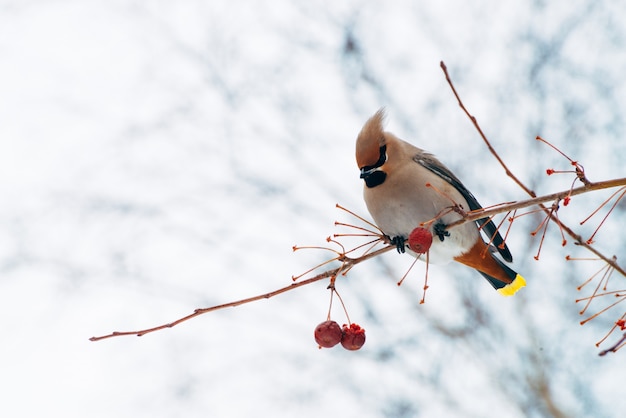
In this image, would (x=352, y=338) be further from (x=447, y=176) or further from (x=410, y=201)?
(x=447, y=176)

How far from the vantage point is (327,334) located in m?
1.81

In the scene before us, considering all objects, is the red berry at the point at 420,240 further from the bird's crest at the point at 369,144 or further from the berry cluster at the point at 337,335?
the bird's crest at the point at 369,144

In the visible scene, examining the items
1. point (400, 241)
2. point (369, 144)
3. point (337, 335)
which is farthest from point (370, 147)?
point (337, 335)

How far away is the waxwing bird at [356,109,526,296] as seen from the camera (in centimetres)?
230

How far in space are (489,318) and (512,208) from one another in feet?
11.7

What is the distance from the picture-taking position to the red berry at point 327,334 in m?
1.81

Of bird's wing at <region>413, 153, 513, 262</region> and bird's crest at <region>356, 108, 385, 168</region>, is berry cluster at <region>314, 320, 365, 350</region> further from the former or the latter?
bird's wing at <region>413, 153, 513, 262</region>

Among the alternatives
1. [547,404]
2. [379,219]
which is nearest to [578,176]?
[379,219]

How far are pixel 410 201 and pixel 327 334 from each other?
0.73 m

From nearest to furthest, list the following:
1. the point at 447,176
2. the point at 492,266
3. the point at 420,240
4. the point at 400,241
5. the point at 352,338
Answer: the point at 420,240 < the point at 352,338 < the point at 400,241 < the point at 492,266 < the point at 447,176

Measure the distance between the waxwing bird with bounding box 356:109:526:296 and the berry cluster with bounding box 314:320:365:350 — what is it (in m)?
0.45

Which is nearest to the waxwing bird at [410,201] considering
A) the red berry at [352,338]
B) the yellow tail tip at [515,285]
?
the yellow tail tip at [515,285]

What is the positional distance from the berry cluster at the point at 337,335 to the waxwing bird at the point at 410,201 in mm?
455

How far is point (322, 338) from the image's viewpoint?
181 cm
